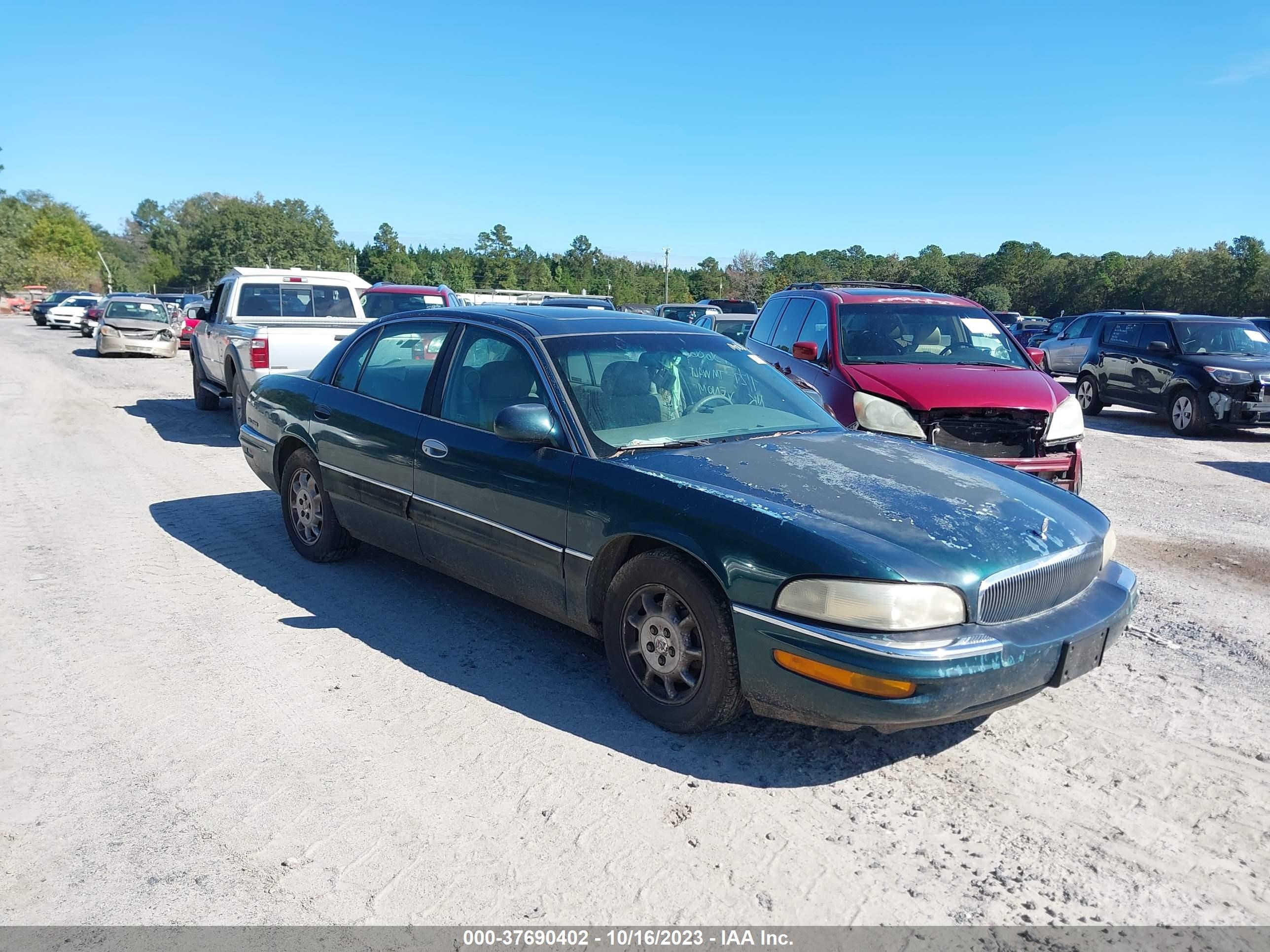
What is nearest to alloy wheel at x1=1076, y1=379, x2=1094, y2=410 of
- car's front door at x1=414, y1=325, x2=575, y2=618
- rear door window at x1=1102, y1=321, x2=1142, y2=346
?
rear door window at x1=1102, y1=321, x2=1142, y2=346

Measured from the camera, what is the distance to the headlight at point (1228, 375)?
506 inches

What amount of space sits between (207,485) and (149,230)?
176451 millimetres

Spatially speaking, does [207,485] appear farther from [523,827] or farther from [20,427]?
[523,827]

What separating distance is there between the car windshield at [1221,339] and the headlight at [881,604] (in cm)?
1294

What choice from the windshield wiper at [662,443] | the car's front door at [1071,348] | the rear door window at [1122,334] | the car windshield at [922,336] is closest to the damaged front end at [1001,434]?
the car windshield at [922,336]

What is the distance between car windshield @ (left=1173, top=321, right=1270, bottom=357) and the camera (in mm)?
13781

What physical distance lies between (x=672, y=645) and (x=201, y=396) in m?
12.3

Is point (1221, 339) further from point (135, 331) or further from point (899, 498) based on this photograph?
point (135, 331)

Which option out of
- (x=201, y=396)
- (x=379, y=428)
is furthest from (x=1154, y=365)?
(x=201, y=396)

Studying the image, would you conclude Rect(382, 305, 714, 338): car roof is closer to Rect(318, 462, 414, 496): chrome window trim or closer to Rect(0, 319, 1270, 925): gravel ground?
Rect(318, 462, 414, 496): chrome window trim

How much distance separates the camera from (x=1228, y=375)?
1296cm

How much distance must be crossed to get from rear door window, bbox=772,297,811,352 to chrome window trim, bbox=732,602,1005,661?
5899 mm

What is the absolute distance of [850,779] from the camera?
348cm

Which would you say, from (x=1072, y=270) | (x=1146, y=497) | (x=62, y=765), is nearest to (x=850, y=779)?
(x=62, y=765)
